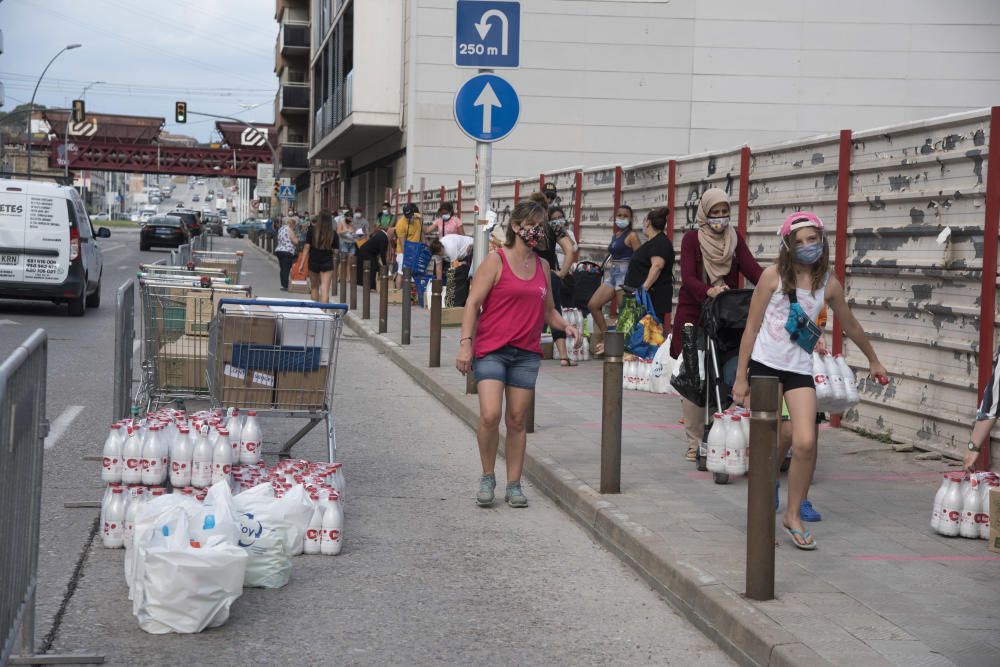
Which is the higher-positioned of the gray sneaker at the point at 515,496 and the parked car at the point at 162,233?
the parked car at the point at 162,233

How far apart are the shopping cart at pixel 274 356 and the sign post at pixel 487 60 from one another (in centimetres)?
433

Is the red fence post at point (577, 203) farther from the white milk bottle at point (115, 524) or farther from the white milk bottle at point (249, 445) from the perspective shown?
the white milk bottle at point (115, 524)

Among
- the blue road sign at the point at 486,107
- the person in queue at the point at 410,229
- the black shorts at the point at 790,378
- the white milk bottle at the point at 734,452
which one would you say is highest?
the blue road sign at the point at 486,107

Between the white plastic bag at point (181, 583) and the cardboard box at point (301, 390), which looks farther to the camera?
the cardboard box at point (301, 390)

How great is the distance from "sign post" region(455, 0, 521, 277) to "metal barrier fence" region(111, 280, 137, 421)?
4611mm

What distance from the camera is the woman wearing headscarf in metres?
8.80

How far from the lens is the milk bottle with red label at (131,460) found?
6285 mm

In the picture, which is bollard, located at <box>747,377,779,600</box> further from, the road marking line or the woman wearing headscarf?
the road marking line

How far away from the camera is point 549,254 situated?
14859 mm

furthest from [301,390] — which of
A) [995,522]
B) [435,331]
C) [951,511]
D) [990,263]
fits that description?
[435,331]

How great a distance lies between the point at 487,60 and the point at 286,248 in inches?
741

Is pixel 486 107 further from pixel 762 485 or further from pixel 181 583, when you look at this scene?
pixel 181 583

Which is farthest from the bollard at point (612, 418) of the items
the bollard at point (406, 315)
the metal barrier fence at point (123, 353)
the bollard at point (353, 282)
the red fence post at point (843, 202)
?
the bollard at point (353, 282)

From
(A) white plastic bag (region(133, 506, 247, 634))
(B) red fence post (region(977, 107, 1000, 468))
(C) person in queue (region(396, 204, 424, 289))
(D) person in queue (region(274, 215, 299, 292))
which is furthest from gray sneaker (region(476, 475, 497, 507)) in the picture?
(D) person in queue (region(274, 215, 299, 292))
